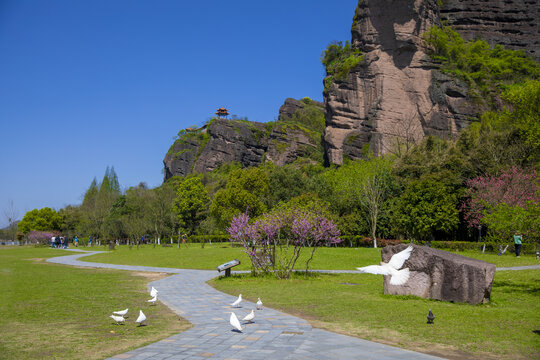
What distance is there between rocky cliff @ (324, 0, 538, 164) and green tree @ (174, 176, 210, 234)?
26.3 m

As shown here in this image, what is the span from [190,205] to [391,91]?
1619 inches

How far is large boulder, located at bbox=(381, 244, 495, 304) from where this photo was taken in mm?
10203

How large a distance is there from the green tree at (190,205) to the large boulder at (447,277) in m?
53.1

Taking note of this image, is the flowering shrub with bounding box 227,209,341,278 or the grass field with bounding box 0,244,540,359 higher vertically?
the flowering shrub with bounding box 227,209,341,278

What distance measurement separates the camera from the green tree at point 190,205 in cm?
6194

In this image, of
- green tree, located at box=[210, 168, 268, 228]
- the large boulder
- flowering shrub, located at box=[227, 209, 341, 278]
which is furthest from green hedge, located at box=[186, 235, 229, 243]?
the large boulder

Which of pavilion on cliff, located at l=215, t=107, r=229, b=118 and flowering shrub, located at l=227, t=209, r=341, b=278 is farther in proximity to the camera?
pavilion on cliff, located at l=215, t=107, r=229, b=118

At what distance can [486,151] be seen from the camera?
3881 cm

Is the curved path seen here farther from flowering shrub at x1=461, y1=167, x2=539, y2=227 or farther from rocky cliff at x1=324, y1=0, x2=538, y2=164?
rocky cliff at x1=324, y1=0, x2=538, y2=164

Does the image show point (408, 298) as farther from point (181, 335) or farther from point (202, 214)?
point (202, 214)

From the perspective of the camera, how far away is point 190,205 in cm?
6231

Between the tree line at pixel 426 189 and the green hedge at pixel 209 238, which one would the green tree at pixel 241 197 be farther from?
the green hedge at pixel 209 238

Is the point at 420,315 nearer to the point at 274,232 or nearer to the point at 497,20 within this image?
the point at 274,232

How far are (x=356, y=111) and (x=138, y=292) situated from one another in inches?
2574
